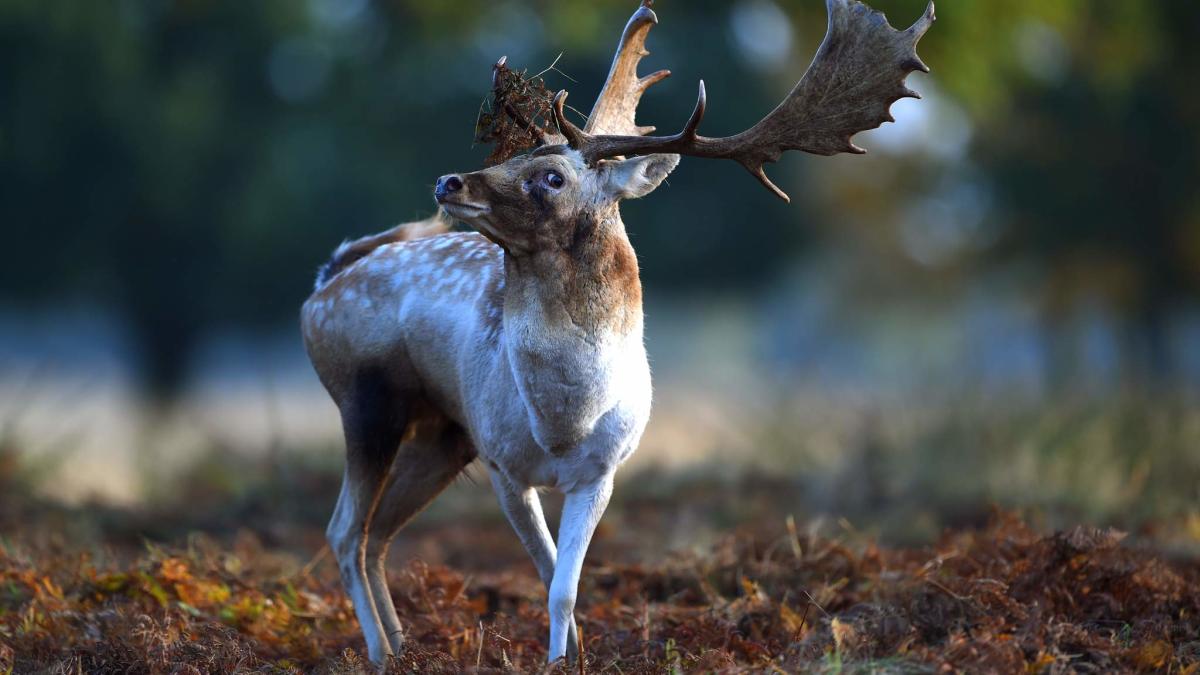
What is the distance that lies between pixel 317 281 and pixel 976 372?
280 inches

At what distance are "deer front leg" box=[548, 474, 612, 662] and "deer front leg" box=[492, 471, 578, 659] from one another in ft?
0.77

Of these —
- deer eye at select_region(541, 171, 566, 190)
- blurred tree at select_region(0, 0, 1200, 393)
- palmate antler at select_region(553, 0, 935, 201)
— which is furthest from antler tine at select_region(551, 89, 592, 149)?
blurred tree at select_region(0, 0, 1200, 393)

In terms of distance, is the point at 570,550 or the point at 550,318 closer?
the point at 550,318

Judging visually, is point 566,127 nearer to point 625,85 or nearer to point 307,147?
point 625,85

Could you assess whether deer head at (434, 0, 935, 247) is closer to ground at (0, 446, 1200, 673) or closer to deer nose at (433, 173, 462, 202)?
deer nose at (433, 173, 462, 202)

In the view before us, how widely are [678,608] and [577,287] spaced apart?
1.88m

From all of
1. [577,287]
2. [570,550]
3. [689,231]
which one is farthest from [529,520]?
[689,231]

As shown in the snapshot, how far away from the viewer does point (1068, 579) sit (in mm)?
6117

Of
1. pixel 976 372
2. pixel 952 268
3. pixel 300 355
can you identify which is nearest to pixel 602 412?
pixel 976 372

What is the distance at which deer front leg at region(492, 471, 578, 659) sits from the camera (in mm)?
5953

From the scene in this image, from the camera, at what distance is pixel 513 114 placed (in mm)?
5727

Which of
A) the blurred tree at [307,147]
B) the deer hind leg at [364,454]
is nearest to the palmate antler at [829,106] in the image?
the deer hind leg at [364,454]

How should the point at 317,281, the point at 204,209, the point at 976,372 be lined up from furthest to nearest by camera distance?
the point at 204,209
the point at 976,372
the point at 317,281

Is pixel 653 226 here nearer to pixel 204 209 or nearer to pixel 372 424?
pixel 204 209
